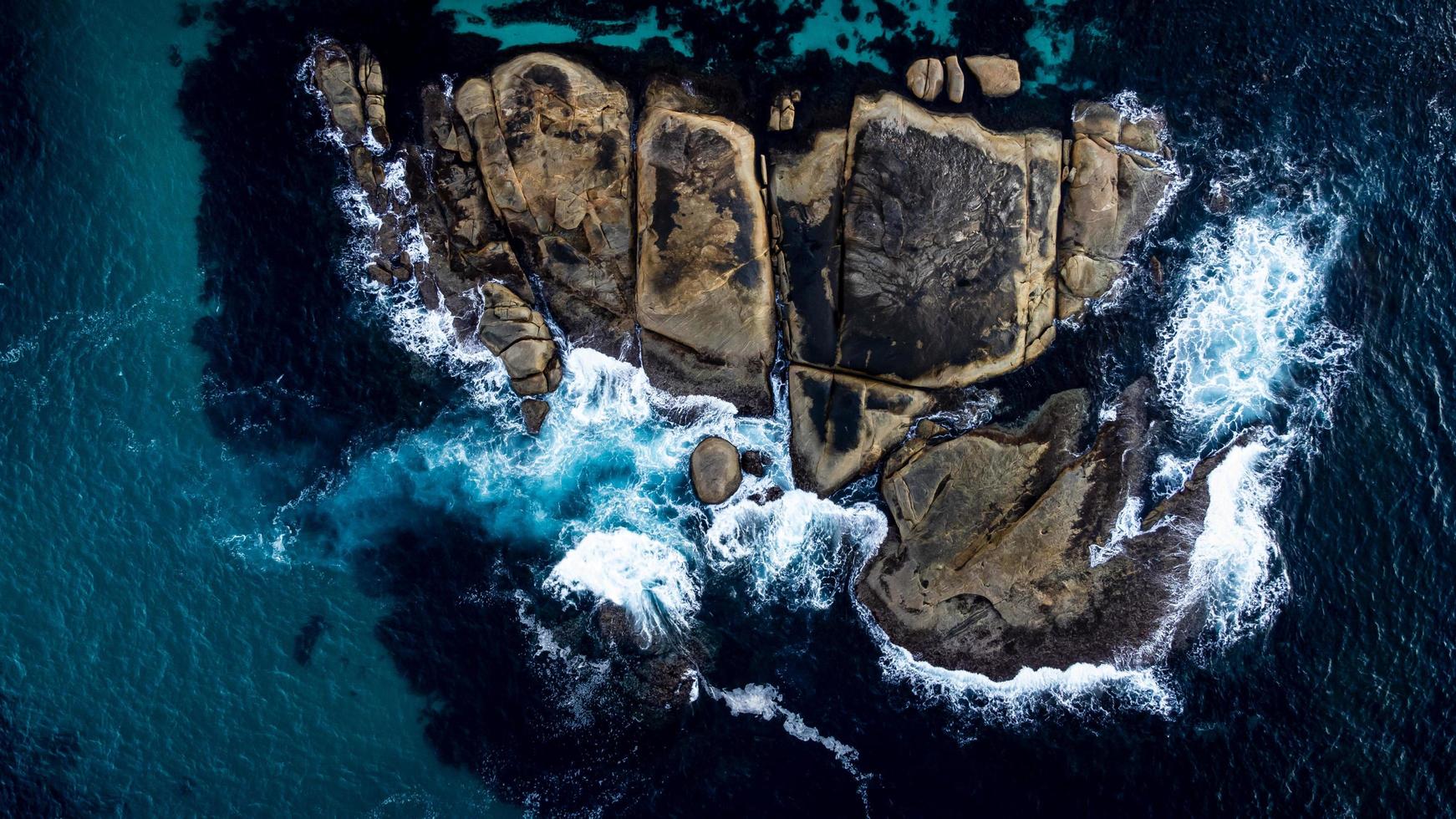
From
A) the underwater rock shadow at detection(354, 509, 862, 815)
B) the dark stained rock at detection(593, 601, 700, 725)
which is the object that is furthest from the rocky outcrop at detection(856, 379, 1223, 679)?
the dark stained rock at detection(593, 601, 700, 725)

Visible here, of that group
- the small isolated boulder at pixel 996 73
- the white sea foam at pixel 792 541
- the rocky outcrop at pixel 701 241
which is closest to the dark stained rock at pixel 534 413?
the rocky outcrop at pixel 701 241

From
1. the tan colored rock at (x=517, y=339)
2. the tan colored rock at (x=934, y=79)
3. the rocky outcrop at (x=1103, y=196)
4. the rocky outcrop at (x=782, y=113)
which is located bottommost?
the tan colored rock at (x=517, y=339)


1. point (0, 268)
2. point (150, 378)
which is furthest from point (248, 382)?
point (0, 268)

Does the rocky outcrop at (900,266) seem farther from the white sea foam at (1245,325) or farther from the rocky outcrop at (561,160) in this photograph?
the rocky outcrop at (561,160)

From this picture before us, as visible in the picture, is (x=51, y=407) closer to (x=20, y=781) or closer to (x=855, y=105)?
(x=20, y=781)

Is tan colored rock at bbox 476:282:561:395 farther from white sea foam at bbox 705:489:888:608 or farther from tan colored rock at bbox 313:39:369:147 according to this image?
white sea foam at bbox 705:489:888:608

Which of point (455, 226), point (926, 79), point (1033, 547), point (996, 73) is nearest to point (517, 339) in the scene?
point (455, 226)
